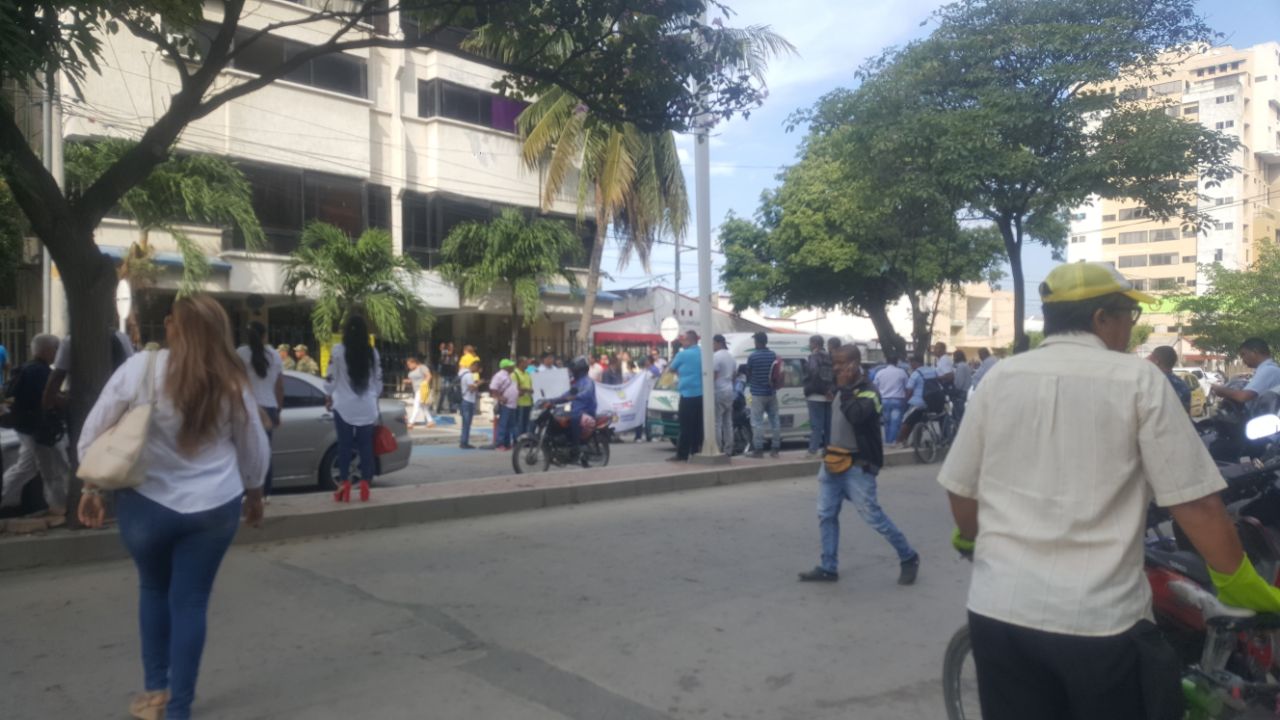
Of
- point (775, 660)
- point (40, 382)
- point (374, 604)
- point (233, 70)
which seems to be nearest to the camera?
point (775, 660)

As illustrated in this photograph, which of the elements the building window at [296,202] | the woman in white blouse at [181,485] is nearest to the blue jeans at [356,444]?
the woman in white blouse at [181,485]

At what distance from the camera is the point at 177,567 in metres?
3.82

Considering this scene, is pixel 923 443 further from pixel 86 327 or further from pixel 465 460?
pixel 86 327

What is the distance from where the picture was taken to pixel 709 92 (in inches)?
388

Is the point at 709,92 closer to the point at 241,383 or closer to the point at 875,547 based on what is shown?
the point at 875,547

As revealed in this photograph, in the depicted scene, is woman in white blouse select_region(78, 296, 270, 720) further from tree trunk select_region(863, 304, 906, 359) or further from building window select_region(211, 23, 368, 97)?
tree trunk select_region(863, 304, 906, 359)

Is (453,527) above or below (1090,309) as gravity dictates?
below

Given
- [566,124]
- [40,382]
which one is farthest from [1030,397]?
[566,124]

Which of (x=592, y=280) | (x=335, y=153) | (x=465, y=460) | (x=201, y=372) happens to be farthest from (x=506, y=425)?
(x=201, y=372)

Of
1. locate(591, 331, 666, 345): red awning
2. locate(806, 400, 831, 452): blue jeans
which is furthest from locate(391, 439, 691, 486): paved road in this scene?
locate(591, 331, 666, 345): red awning

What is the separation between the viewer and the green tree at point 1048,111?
14.6m

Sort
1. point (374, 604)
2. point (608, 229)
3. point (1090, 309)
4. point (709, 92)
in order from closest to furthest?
point (1090, 309), point (374, 604), point (709, 92), point (608, 229)

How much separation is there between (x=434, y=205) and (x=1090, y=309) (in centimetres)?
2576

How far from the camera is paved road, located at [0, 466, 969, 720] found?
4.56 m
